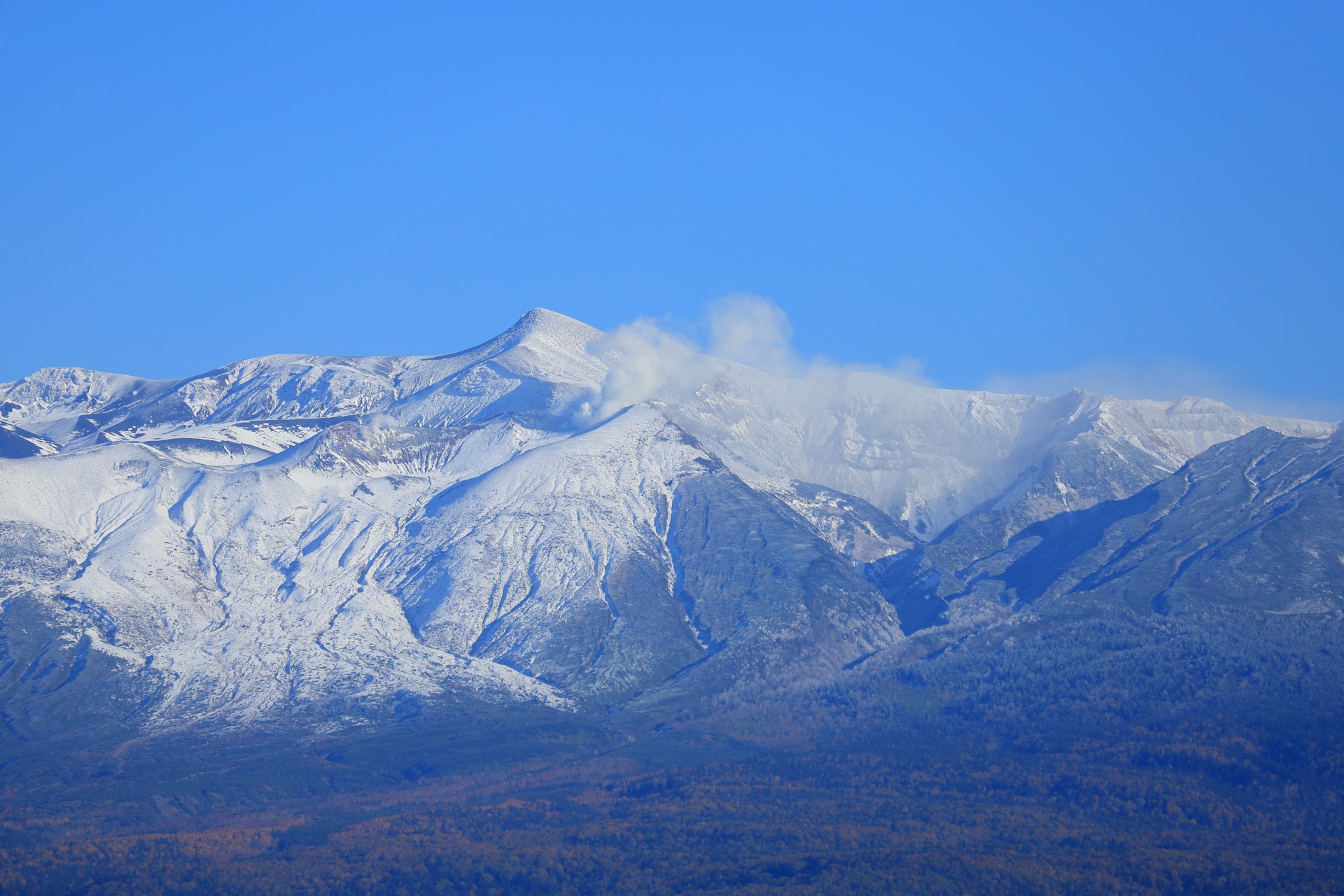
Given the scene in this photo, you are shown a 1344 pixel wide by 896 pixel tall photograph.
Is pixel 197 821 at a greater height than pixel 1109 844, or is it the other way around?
pixel 197 821

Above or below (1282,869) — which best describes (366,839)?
above

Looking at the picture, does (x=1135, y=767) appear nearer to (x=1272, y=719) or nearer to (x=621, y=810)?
(x=1272, y=719)

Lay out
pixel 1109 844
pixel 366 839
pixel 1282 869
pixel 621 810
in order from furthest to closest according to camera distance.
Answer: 1. pixel 621 810
2. pixel 366 839
3. pixel 1109 844
4. pixel 1282 869

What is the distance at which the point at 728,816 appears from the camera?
183 m

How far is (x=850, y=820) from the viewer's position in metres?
180

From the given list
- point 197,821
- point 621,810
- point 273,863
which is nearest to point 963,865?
point 621,810

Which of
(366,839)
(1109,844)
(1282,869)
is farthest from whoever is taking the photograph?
(366,839)

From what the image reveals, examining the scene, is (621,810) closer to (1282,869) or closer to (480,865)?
(480,865)

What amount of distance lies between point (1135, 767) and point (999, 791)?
17.3m

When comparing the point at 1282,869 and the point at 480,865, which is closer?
the point at 1282,869

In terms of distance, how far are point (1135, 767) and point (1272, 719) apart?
1990 centimetres

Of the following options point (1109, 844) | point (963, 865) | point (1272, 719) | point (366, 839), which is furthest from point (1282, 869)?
point (366, 839)

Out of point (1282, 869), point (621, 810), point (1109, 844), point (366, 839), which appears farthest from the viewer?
point (621, 810)

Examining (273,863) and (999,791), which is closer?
(273,863)
